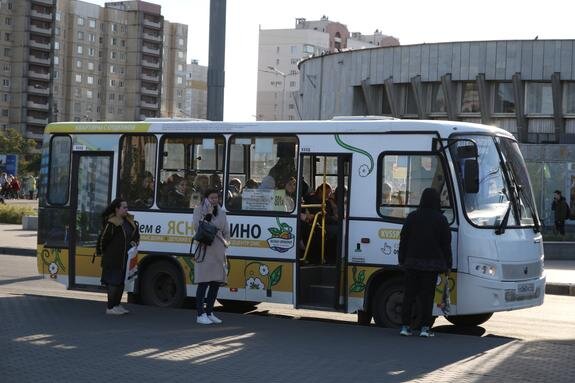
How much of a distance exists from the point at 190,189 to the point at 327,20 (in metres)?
176

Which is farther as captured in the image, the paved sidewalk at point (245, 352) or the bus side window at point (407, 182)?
the bus side window at point (407, 182)

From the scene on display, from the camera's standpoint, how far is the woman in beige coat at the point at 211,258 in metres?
12.5

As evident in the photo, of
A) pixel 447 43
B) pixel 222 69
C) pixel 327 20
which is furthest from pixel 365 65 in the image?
pixel 327 20

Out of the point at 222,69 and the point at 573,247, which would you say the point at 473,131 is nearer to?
the point at 222,69

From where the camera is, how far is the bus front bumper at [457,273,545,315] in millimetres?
12094

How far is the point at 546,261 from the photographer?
90.3ft

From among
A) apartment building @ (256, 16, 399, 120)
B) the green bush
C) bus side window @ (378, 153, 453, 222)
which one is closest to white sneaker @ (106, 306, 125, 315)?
bus side window @ (378, 153, 453, 222)

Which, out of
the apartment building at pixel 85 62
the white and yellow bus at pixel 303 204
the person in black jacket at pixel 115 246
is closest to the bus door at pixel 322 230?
the white and yellow bus at pixel 303 204

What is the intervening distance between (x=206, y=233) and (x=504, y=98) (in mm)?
36726

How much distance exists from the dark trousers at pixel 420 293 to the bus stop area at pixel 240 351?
287 mm

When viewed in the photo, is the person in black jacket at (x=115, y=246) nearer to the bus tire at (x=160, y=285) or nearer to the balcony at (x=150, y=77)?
the bus tire at (x=160, y=285)

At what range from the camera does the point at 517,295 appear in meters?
12.3

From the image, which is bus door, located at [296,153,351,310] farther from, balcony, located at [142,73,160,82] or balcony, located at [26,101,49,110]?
balcony, located at [142,73,160,82]

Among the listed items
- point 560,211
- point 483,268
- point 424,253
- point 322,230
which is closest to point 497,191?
point 483,268
